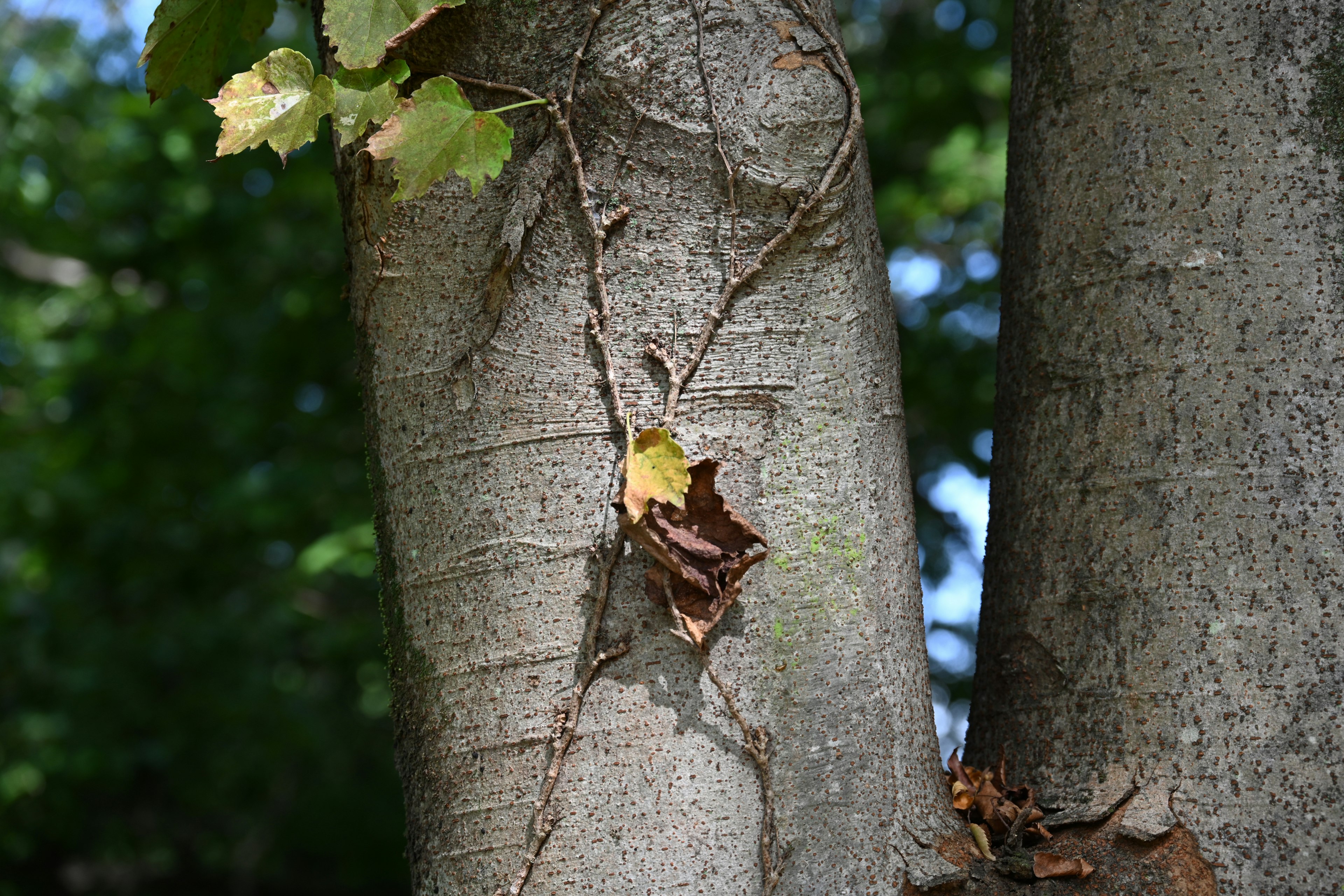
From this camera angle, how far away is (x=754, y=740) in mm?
999

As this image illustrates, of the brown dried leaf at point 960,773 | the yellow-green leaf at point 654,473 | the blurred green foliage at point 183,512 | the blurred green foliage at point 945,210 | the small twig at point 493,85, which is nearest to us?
the yellow-green leaf at point 654,473

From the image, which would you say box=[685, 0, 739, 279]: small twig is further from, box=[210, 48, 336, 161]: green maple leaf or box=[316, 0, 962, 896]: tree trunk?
box=[210, 48, 336, 161]: green maple leaf

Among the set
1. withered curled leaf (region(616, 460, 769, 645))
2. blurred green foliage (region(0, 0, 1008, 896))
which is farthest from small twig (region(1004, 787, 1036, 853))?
blurred green foliage (region(0, 0, 1008, 896))

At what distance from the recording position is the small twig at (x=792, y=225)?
3.43ft

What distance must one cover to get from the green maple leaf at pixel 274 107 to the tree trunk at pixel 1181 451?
93cm

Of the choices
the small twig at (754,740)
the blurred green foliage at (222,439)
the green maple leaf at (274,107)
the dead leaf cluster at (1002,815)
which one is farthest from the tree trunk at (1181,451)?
the blurred green foliage at (222,439)

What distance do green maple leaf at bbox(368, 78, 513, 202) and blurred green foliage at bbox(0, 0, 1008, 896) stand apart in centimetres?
274

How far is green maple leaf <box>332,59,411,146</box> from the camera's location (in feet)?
3.59

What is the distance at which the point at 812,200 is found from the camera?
108 cm

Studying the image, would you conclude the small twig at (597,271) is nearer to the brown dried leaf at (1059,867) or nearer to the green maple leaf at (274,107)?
the green maple leaf at (274,107)

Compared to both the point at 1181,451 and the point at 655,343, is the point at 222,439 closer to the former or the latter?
the point at 655,343

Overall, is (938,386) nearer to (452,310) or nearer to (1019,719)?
(1019,719)

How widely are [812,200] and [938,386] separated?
11.0 ft

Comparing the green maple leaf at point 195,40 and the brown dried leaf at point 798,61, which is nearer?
the brown dried leaf at point 798,61
